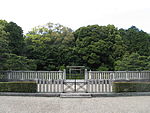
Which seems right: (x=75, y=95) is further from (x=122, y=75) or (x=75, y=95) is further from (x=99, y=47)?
(x=99, y=47)

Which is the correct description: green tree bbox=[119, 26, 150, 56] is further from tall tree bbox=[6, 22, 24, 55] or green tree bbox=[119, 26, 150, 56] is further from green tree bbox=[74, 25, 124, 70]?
tall tree bbox=[6, 22, 24, 55]

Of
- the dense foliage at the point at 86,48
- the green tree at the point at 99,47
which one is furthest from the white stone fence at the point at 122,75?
the green tree at the point at 99,47

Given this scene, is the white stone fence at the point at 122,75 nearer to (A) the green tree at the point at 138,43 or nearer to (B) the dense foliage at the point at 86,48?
(B) the dense foliage at the point at 86,48

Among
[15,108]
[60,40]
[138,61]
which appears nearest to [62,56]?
[60,40]

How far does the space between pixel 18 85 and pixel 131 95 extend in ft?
20.8

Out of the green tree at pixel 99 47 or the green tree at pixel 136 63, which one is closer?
the green tree at pixel 136 63

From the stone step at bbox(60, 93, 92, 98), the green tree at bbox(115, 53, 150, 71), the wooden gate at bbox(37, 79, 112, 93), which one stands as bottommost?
the stone step at bbox(60, 93, 92, 98)

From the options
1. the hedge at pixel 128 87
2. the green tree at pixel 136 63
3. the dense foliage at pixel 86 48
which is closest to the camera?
the hedge at pixel 128 87

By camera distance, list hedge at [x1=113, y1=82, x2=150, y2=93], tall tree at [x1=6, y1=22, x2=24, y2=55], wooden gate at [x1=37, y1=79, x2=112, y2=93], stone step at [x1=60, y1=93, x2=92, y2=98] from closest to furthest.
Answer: stone step at [x1=60, y1=93, x2=92, y2=98]
hedge at [x1=113, y1=82, x2=150, y2=93]
wooden gate at [x1=37, y1=79, x2=112, y2=93]
tall tree at [x1=6, y1=22, x2=24, y2=55]

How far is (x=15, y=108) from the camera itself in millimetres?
6035

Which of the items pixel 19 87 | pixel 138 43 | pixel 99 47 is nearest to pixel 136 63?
pixel 99 47

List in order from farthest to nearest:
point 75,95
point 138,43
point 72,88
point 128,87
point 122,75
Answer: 1. point 138,43
2. point 122,75
3. point 72,88
4. point 128,87
5. point 75,95

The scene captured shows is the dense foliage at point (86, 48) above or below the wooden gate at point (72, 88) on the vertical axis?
above

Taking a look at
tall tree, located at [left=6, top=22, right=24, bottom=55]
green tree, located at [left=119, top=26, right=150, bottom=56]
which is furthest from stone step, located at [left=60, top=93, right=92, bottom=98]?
green tree, located at [left=119, top=26, right=150, bottom=56]
